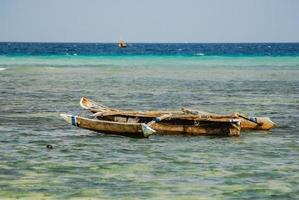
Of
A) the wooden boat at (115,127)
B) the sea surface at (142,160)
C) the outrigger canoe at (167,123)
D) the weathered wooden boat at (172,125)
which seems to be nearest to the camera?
the sea surface at (142,160)

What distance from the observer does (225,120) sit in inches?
781

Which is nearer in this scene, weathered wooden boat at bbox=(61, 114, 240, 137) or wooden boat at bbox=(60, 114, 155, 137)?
wooden boat at bbox=(60, 114, 155, 137)

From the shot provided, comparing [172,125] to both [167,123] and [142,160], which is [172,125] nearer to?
[167,123]

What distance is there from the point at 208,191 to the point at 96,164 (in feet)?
11.6

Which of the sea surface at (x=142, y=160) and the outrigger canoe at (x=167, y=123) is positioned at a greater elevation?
the outrigger canoe at (x=167, y=123)

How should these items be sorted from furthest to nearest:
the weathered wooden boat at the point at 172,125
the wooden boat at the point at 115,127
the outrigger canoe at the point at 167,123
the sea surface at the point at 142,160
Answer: the weathered wooden boat at the point at 172,125, the outrigger canoe at the point at 167,123, the wooden boat at the point at 115,127, the sea surface at the point at 142,160

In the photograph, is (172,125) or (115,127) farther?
(172,125)

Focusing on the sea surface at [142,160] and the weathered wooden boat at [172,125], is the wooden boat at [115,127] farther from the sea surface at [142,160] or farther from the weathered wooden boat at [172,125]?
the sea surface at [142,160]

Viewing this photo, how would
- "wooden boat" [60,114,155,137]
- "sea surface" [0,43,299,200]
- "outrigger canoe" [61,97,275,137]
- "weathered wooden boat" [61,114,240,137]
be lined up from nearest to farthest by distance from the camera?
"sea surface" [0,43,299,200] < "wooden boat" [60,114,155,137] < "outrigger canoe" [61,97,275,137] < "weathered wooden boat" [61,114,240,137]

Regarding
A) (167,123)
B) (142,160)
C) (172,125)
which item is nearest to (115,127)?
(167,123)

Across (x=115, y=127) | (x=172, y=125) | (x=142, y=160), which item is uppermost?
(x=115, y=127)

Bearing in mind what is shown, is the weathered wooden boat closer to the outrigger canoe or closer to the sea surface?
the outrigger canoe

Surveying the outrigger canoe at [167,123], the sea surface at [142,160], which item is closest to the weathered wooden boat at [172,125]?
the outrigger canoe at [167,123]

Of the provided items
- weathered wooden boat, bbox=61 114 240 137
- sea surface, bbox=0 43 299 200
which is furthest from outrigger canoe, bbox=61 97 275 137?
sea surface, bbox=0 43 299 200
